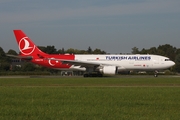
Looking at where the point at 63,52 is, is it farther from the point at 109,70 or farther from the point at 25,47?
the point at 109,70

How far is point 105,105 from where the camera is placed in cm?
1418

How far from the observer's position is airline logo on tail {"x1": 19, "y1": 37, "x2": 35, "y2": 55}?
54.3m

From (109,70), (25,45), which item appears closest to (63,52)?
(25,45)

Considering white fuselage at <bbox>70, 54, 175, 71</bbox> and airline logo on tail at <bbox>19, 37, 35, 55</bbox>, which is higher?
airline logo on tail at <bbox>19, 37, 35, 55</bbox>

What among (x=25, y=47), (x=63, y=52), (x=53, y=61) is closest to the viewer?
(x=53, y=61)

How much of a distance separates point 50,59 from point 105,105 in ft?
125

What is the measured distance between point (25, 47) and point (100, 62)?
11.4 meters

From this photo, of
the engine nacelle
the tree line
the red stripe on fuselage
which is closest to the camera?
the engine nacelle

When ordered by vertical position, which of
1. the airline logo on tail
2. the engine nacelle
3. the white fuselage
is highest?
the airline logo on tail

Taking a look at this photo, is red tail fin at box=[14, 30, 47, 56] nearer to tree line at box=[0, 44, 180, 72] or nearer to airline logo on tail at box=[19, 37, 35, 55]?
airline logo on tail at box=[19, 37, 35, 55]

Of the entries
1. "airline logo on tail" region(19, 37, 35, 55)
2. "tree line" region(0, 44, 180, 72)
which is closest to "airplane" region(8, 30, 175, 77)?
"airline logo on tail" region(19, 37, 35, 55)

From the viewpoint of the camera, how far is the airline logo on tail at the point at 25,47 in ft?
178

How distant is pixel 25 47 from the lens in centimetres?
5428

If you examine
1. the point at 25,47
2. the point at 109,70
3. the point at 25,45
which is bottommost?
the point at 109,70
